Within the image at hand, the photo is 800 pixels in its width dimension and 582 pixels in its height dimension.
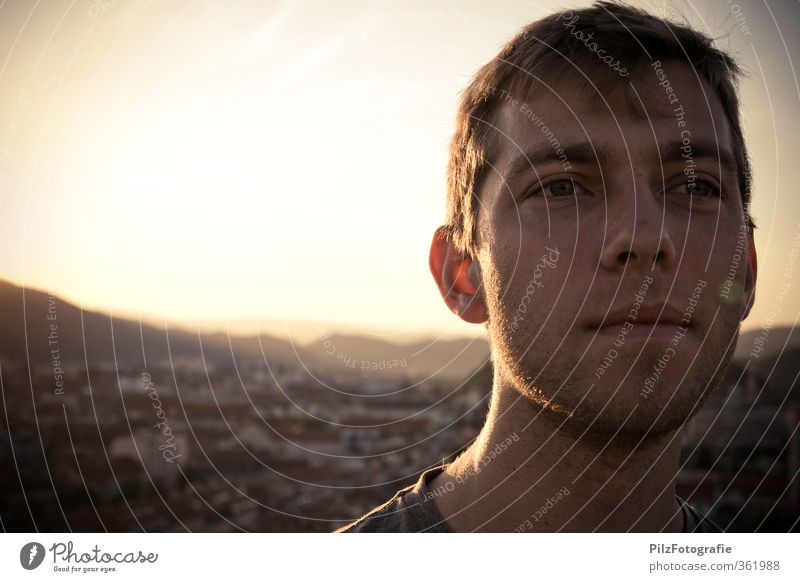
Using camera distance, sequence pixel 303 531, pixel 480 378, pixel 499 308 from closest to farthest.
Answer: pixel 499 308, pixel 303 531, pixel 480 378

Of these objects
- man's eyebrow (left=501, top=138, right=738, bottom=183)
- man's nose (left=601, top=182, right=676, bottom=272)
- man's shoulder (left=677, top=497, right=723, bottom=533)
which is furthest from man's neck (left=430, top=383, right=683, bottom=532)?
man's eyebrow (left=501, top=138, right=738, bottom=183)

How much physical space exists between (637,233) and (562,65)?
484 millimetres

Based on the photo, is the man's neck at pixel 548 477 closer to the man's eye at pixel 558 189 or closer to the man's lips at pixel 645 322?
the man's lips at pixel 645 322

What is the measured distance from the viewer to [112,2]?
210 centimetres

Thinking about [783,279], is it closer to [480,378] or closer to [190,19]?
[480,378]

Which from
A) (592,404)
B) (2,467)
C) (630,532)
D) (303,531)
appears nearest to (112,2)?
(2,467)

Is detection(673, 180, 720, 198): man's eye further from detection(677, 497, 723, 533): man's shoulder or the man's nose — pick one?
detection(677, 497, 723, 533): man's shoulder

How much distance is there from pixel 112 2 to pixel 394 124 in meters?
0.93

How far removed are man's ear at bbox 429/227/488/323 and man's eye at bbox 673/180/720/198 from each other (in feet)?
1.72

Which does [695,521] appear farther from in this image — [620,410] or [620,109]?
[620,109]

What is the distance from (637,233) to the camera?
59.7 inches

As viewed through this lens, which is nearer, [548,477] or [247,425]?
[548,477]

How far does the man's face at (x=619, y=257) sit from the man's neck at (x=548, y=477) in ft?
0.21

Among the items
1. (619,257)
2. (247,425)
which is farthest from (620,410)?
(247,425)
